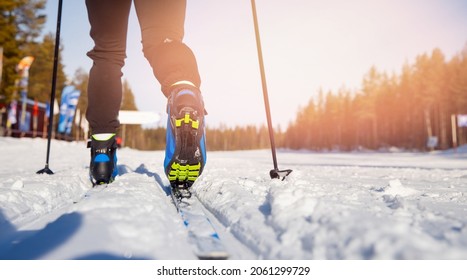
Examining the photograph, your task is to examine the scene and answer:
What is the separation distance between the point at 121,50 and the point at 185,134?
0.79 metres

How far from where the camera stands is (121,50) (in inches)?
69.4

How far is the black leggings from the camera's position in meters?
1.54

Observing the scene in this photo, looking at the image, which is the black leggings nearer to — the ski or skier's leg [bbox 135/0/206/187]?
skier's leg [bbox 135/0/206/187]

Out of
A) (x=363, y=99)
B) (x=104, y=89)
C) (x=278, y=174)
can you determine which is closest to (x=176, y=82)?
(x=104, y=89)

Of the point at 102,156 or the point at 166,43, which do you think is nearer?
the point at 166,43

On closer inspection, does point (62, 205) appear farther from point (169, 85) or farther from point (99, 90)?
point (169, 85)

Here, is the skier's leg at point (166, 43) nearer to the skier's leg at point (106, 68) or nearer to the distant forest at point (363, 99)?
the skier's leg at point (106, 68)

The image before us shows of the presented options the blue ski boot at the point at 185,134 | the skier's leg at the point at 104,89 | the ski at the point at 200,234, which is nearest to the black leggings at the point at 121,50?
the skier's leg at the point at 104,89

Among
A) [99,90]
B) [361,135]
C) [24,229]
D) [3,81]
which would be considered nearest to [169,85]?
[99,90]

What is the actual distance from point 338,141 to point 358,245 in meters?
49.5

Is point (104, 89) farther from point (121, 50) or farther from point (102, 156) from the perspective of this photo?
point (102, 156)

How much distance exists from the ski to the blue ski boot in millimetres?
160

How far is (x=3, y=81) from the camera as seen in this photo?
15.7 meters

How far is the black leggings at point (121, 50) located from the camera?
154 cm
